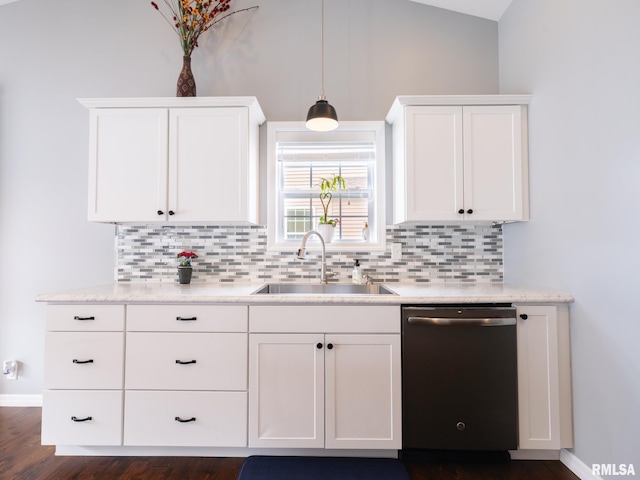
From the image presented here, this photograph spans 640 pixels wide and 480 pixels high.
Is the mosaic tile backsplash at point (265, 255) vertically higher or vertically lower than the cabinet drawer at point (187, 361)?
higher

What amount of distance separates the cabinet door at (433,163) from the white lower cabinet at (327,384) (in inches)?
30.3

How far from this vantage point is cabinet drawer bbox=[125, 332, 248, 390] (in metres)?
1.86

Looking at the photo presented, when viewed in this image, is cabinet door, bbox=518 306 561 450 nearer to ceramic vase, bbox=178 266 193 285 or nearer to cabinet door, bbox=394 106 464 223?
cabinet door, bbox=394 106 464 223

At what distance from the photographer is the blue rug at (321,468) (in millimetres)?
1750

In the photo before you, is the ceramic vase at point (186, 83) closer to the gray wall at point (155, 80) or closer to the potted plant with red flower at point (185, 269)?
the gray wall at point (155, 80)

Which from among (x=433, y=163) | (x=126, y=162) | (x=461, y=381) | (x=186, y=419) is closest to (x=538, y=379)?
(x=461, y=381)

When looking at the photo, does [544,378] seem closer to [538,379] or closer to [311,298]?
[538,379]

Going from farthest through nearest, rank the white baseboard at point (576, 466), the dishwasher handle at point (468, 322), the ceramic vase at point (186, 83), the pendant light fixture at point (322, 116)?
the ceramic vase at point (186, 83)
the pendant light fixture at point (322, 116)
the dishwasher handle at point (468, 322)
the white baseboard at point (576, 466)

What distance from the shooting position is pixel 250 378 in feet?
6.11

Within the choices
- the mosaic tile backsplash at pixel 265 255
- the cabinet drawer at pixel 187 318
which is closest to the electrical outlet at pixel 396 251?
the mosaic tile backsplash at pixel 265 255

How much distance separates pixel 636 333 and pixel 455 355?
2.46 ft

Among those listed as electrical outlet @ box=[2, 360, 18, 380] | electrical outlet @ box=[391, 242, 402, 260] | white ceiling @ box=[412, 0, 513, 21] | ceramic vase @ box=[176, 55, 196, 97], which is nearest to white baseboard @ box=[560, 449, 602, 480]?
electrical outlet @ box=[391, 242, 402, 260]

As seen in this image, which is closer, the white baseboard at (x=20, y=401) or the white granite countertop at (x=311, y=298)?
the white granite countertop at (x=311, y=298)

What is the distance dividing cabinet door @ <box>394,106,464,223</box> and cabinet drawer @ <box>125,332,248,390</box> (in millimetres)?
1340
